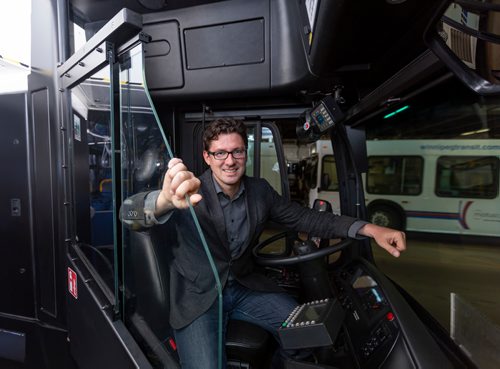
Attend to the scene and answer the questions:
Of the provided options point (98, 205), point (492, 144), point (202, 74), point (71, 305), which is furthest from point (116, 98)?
point (492, 144)

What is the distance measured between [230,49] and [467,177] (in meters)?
5.84

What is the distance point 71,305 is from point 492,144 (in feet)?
22.3

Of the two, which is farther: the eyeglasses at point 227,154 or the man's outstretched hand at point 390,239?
the eyeglasses at point 227,154

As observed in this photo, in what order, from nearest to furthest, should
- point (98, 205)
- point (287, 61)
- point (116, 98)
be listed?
point (116, 98), point (98, 205), point (287, 61)

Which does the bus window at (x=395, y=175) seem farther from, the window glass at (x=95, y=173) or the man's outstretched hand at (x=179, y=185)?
the man's outstretched hand at (x=179, y=185)

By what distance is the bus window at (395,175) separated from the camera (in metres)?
6.01

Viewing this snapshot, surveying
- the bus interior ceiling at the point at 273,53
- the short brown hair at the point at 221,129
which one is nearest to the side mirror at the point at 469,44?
the bus interior ceiling at the point at 273,53

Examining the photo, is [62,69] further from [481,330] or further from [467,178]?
[467,178]

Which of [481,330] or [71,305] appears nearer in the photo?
[481,330]

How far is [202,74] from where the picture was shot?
196 cm

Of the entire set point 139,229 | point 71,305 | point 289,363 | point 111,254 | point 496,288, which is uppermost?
point 139,229

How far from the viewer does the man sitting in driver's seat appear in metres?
1.16

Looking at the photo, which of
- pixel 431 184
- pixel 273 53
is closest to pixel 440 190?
pixel 431 184

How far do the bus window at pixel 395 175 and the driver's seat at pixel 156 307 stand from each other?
18.5ft
